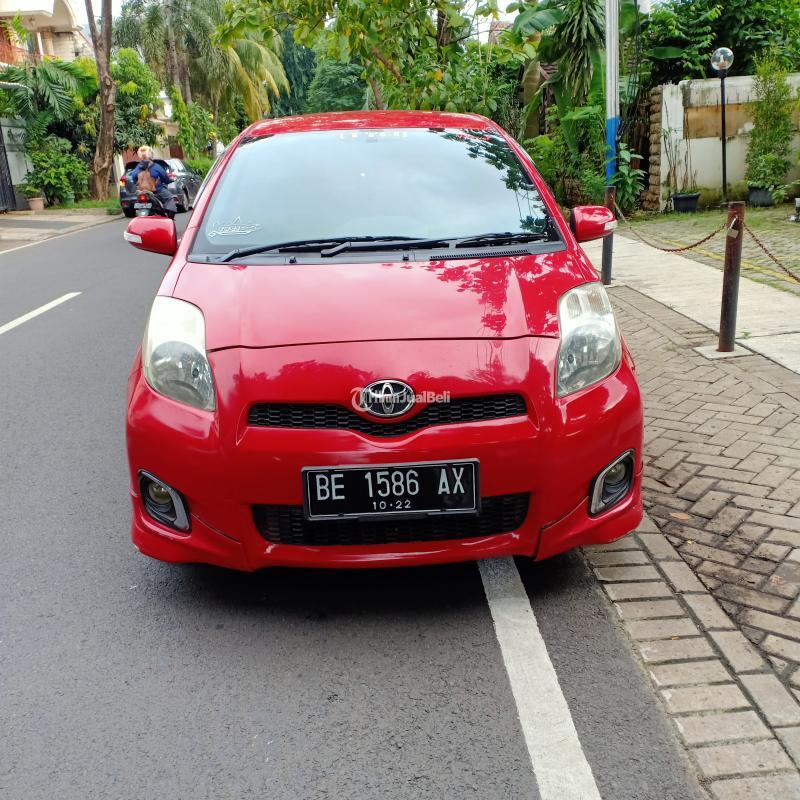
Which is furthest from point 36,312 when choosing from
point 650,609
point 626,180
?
point 626,180

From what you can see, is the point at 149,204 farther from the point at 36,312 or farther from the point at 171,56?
the point at 171,56

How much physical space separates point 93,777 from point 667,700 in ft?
5.04

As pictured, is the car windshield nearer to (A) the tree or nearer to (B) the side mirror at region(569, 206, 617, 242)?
(B) the side mirror at region(569, 206, 617, 242)

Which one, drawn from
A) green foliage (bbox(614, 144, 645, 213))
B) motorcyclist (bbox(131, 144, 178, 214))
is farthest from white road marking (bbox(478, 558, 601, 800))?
motorcyclist (bbox(131, 144, 178, 214))

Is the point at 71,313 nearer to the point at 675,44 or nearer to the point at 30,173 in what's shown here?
the point at 675,44

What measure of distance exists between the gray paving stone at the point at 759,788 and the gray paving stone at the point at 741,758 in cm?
3

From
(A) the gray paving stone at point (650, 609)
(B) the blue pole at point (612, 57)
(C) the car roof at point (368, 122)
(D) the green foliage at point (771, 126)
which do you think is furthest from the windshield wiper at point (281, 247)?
(D) the green foliage at point (771, 126)

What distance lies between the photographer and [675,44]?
1574 centimetres

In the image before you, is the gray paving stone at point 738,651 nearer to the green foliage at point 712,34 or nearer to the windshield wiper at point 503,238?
the windshield wiper at point 503,238

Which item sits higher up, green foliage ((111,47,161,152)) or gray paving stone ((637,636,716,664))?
green foliage ((111,47,161,152))

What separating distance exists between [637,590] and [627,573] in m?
0.13

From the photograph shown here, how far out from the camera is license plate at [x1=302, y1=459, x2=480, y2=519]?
2.73 metres

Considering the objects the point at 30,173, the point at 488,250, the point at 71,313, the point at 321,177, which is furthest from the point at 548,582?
the point at 30,173

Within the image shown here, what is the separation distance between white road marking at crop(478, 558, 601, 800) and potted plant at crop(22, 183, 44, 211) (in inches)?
1049
